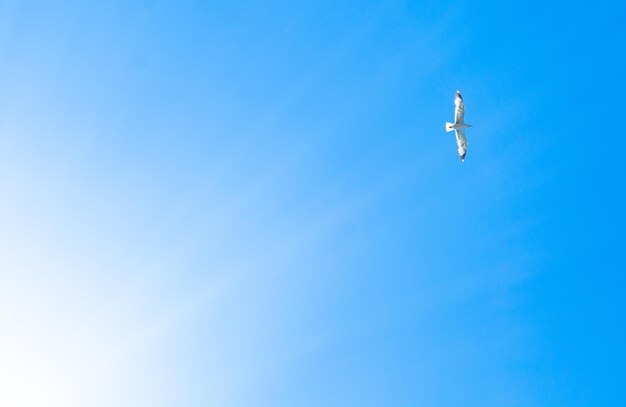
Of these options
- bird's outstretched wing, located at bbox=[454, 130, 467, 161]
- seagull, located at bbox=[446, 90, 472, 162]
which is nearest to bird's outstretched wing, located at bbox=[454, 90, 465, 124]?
seagull, located at bbox=[446, 90, 472, 162]

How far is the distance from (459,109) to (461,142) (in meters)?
3.42

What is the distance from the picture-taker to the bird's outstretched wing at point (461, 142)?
180 ft

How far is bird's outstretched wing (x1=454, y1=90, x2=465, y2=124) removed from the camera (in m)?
55.3

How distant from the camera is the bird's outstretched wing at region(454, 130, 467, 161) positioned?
54.8m

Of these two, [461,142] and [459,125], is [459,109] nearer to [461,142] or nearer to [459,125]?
[459,125]

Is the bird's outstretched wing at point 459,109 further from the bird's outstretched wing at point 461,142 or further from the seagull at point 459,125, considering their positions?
the bird's outstretched wing at point 461,142

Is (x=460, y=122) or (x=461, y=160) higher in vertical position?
(x=460, y=122)

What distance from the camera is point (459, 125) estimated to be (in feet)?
186

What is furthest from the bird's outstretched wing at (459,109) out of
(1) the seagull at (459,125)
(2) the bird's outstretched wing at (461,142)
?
(2) the bird's outstretched wing at (461,142)

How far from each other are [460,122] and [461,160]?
5.05m

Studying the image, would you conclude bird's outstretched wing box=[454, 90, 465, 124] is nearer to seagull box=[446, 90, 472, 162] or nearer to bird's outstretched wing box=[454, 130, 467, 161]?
seagull box=[446, 90, 472, 162]

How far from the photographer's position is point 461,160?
53969 millimetres

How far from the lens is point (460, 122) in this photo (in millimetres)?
56688

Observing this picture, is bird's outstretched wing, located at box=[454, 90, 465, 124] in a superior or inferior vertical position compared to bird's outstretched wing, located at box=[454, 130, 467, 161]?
A: superior
